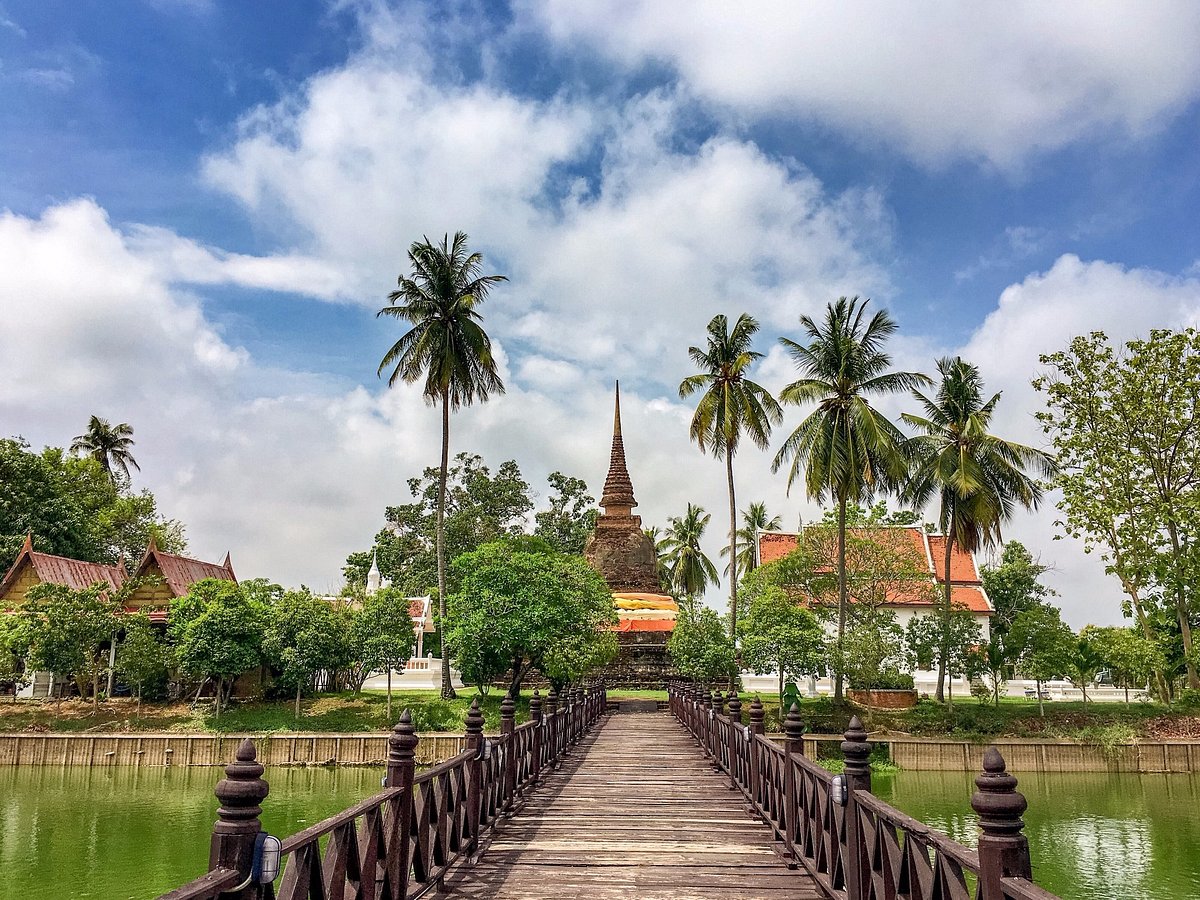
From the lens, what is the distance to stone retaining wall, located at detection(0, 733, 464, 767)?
23594 millimetres

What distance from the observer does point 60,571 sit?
3128 centimetres

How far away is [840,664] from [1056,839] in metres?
10.4

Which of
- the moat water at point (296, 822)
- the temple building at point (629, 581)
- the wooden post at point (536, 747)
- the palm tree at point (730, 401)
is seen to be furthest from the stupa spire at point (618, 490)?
the wooden post at point (536, 747)

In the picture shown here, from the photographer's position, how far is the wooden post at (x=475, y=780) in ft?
24.3

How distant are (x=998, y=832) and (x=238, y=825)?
2954 mm

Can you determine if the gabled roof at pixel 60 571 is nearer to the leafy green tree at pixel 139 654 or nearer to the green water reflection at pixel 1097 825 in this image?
the leafy green tree at pixel 139 654

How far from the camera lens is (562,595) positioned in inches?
990

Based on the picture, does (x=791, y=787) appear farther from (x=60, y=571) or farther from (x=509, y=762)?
(x=60, y=571)

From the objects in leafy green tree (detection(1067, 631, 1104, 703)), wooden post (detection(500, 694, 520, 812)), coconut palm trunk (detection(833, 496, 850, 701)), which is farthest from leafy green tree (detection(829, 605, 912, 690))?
wooden post (detection(500, 694, 520, 812))

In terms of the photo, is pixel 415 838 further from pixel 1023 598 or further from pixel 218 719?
pixel 1023 598

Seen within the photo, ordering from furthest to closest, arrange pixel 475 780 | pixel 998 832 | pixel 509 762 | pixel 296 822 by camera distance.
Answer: pixel 296 822
pixel 509 762
pixel 475 780
pixel 998 832

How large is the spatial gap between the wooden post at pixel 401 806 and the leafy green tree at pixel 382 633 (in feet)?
69.2

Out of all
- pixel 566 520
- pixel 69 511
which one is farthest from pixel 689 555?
pixel 69 511

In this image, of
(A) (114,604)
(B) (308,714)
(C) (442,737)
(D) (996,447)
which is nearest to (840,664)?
(D) (996,447)
